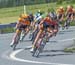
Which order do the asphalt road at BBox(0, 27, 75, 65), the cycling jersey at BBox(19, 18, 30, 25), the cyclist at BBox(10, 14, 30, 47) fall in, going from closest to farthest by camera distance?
the asphalt road at BBox(0, 27, 75, 65)
the cyclist at BBox(10, 14, 30, 47)
the cycling jersey at BBox(19, 18, 30, 25)

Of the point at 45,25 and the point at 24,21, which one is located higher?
the point at 45,25

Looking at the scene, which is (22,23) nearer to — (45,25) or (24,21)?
(24,21)

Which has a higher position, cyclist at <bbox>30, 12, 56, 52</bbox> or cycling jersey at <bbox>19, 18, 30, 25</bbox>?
cyclist at <bbox>30, 12, 56, 52</bbox>

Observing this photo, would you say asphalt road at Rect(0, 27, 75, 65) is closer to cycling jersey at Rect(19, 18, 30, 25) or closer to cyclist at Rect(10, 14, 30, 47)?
cyclist at Rect(10, 14, 30, 47)

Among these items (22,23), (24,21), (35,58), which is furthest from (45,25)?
(24,21)

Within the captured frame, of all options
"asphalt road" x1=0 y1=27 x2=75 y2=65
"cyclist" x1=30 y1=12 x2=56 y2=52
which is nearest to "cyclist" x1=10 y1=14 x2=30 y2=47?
"asphalt road" x1=0 y1=27 x2=75 y2=65

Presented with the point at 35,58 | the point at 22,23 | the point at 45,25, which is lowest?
the point at 22,23

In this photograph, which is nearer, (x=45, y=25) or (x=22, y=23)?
(x=45, y=25)

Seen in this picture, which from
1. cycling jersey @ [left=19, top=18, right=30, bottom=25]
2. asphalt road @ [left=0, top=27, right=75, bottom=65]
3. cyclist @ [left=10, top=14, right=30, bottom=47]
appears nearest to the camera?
asphalt road @ [left=0, top=27, right=75, bottom=65]

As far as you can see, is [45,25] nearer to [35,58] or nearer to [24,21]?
[35,58]

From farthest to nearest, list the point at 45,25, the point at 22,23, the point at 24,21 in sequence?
the point at 24,21
the point at 22,23
the point at 45,25

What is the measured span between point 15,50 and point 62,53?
2638 millimetres

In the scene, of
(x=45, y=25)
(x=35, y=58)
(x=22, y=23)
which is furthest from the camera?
(x=22, y=23)

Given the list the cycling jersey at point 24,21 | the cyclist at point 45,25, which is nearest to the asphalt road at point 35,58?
the cyclist at point 45,25
